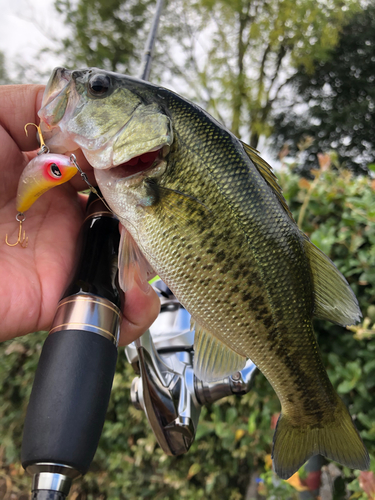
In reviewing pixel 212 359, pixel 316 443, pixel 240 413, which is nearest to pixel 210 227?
pixel 212 359

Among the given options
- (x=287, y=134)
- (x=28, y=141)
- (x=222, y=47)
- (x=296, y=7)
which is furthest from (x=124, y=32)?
(x=28, y=141)

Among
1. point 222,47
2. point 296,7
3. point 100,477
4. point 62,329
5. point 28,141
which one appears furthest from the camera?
point 222,47

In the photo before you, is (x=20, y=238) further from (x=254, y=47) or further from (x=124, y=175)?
(x=254, y=47)

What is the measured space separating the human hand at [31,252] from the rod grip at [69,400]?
0.24 m

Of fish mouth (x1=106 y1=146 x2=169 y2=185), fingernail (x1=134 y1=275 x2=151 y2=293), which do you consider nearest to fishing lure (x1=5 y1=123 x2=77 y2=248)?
fish mouth (x1=106 y1=146 x2=169 y2=185)

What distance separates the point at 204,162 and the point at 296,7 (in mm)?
13925

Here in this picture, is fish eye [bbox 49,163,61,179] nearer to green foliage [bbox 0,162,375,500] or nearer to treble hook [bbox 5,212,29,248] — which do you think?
treble hook [bbox 5,212,29,248]

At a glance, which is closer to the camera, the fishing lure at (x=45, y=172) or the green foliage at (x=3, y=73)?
the fishing lure at (x=45, y=172)

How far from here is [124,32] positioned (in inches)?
555

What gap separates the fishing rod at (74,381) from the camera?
0.63 meters

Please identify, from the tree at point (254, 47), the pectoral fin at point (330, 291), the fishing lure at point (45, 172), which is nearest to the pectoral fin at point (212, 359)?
the pectoral fin at point (330, 291)

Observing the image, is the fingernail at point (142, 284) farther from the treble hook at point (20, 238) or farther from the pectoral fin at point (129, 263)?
the treble hook at point (20, 238)

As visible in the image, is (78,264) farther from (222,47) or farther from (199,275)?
(222,47)

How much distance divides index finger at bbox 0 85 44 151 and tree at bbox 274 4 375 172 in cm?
1383
